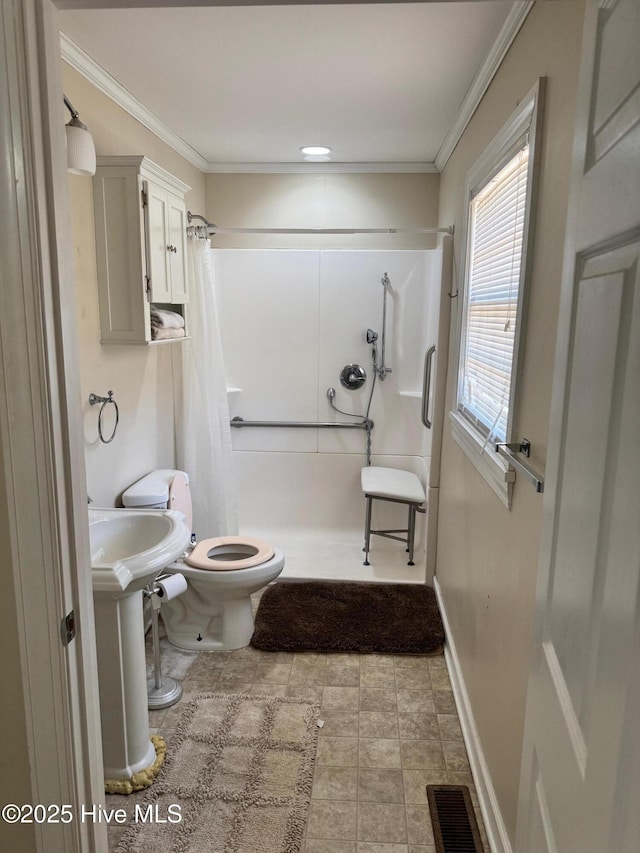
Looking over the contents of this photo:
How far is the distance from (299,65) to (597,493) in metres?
2.09

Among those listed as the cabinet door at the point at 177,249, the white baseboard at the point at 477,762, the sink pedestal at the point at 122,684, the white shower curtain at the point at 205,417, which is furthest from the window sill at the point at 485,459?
the cabinet door at the point at 177,249

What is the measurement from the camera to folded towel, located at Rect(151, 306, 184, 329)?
104 inches

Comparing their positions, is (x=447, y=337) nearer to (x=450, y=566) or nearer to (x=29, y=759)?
(x=450, y=566)

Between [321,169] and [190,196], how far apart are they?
2.76 feet

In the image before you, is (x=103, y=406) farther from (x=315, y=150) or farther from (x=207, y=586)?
(x=315, y=150)

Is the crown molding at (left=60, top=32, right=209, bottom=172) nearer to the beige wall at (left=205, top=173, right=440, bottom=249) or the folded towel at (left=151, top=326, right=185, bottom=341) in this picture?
the beige wall at (left=205, top=173, right=440, bottom=249)

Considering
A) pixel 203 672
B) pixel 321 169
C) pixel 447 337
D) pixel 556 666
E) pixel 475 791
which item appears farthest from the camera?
pixel 321 169

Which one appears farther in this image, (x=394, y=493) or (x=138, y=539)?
(x=394, y=493)

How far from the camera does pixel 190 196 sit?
3.54 metres

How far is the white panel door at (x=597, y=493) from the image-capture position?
639 mm

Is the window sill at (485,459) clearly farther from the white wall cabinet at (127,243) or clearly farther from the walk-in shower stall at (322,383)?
the white wall cabinet at (127,243)

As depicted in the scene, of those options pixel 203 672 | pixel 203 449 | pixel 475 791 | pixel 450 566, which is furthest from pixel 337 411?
pixel 475 791

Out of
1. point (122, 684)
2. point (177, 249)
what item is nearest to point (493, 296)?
point (177, 249)

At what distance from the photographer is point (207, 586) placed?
8.84 ft
